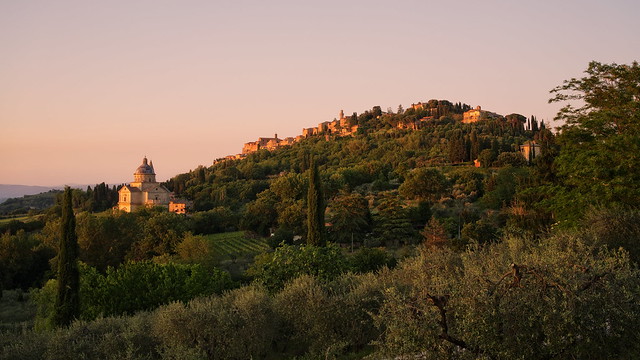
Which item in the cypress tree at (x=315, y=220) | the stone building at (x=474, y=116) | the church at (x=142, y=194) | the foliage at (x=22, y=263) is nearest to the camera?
the cypress tree at (x=315, y=220)

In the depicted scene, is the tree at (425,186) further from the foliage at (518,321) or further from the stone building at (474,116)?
the stone building at (474,116)

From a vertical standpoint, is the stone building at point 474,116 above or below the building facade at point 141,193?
above

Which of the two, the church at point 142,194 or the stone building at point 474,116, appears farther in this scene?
the stone building at point 474,116

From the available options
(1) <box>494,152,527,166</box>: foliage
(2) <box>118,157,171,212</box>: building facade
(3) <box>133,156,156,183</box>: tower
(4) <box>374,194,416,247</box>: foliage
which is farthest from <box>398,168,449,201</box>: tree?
(3) <box>133,156,156,183</box>: tower

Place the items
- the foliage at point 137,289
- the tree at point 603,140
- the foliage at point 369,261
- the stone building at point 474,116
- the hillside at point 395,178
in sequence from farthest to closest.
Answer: the stone building at point 474,116 → the hillside at point 395,178 → the foliage at point 369,261 → the foliage at point 137,289 → the tree at point 603,140

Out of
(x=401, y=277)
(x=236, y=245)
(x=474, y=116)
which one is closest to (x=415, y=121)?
(x=474, y=116)

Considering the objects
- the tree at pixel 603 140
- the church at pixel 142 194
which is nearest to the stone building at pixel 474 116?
the church at pixel 142 194

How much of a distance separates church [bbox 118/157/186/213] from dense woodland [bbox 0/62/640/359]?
98.2 ft

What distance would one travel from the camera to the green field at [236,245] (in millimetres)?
41638

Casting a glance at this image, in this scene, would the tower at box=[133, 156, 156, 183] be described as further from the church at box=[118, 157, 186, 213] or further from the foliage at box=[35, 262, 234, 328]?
the foliage at box=[35, 262, 234, 328]

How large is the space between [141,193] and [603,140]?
253ft

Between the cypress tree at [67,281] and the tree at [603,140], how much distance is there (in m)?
19.6

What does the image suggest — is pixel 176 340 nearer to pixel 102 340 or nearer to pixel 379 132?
pixel 102 340

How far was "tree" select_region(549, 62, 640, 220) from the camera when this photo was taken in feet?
49.8
